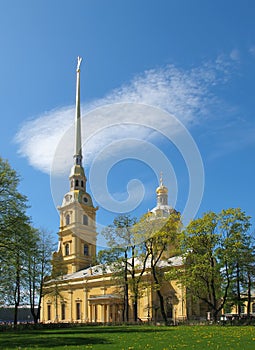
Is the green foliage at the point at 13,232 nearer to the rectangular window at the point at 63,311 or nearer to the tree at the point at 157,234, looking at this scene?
the tree at the point at 157,234

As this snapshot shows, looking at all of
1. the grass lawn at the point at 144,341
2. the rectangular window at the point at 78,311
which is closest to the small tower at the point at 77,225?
the rectangular window at the point at 78,311

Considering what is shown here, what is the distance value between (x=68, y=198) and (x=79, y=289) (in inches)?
792

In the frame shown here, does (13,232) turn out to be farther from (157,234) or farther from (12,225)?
(157,234)

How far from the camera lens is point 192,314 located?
57062mm

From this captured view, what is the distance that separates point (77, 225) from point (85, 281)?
13875 millimetres

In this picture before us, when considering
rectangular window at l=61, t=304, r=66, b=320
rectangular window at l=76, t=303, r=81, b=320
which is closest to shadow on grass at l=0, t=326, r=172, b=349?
rectangular window at l=76, t=303, r=81, b=320

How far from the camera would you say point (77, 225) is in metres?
82.0

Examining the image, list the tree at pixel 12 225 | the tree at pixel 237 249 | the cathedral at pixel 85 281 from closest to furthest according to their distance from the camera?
1. the tree at pixel 12 225
2. the tree at pixel 237 249
3. the cathedral at pixel 85 281

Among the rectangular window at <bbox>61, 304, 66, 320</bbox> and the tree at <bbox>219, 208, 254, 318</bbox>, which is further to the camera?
the rectangular window at <bbox>61, 304, 66, 320</bbox>

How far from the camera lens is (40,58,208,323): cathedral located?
57909mm

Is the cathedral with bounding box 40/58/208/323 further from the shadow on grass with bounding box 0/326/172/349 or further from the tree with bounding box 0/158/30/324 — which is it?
the tree with bounding box 0/158/30/324

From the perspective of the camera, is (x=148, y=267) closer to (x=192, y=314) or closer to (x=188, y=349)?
(x=192, y=314)

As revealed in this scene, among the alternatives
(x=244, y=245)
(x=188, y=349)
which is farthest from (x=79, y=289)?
(x=188, y=349)

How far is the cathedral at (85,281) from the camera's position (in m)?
57.9
